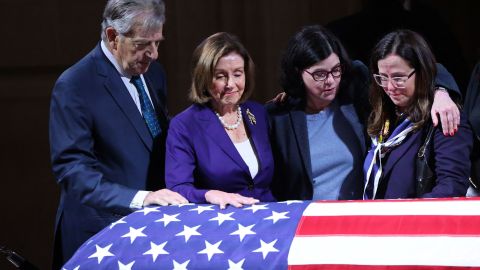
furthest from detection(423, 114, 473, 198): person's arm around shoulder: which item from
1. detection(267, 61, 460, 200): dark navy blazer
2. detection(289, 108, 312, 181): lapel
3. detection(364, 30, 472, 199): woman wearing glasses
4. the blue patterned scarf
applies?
detection(289, 108, 312, 181): lapel

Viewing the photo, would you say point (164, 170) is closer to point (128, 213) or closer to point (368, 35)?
point (128, 213)

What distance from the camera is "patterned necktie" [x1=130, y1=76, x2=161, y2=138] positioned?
340 centimetres

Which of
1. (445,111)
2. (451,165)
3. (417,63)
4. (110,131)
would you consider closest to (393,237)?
(451,165)

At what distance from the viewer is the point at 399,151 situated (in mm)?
3119

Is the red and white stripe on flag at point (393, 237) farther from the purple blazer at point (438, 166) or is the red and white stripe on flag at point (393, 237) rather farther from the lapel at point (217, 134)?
the lapel at point (217, 134)

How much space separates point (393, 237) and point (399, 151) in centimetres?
44

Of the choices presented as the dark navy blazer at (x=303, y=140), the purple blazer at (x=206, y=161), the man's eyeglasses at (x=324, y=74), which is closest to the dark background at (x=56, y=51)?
the dark navy blazer at (x=303, y=140)

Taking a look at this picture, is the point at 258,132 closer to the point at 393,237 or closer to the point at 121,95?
the point at 121,95

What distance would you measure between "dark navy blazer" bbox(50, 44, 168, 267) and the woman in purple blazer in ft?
0.49

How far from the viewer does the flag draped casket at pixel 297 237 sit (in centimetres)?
270

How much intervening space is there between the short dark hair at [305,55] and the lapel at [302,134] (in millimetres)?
72

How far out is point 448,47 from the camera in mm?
4262

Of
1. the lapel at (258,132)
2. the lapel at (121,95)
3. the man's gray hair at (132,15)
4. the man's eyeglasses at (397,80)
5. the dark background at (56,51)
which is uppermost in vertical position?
the man's gray hair at (132,15)

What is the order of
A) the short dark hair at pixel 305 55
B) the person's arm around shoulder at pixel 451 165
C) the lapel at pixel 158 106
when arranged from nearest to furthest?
the person's arm around shoulder at pixel 451 165 < the short dark hair at pixel 305 55 < the lapel at pixel 158 106
